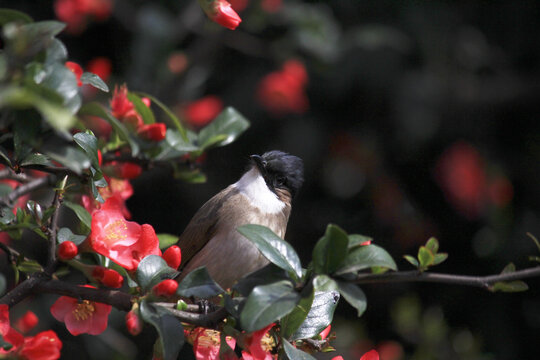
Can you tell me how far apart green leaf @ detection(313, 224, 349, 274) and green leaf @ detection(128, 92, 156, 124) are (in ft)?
3.77

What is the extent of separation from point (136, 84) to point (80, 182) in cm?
247

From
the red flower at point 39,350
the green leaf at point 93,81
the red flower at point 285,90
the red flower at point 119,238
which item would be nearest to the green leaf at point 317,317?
the red flower at point 119,238

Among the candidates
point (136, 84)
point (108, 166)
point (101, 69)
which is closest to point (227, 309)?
point (108, 166)

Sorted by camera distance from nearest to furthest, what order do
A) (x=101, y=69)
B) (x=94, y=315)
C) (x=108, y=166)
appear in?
(x=94, y=315)
(x=108, y=166)
(x=101, y=69)

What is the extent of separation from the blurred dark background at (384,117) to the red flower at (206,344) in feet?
8.15

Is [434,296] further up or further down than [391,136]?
further down

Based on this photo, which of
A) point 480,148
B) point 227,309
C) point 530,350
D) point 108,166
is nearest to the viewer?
point 227,309

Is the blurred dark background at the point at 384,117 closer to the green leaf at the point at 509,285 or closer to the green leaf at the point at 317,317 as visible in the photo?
the green leaf at the point at 317,317

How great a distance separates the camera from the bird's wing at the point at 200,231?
2.92m

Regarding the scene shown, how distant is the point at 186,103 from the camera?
442 centimetres

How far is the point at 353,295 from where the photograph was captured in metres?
1.44

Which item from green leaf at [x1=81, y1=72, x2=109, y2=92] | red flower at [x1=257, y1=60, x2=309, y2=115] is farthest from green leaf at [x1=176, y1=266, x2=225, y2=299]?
red flower at [x1=257, y1=60, x2=309, y2=115]

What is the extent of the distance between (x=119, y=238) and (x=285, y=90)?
285 cm

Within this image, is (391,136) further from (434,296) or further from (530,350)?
(530,350)
